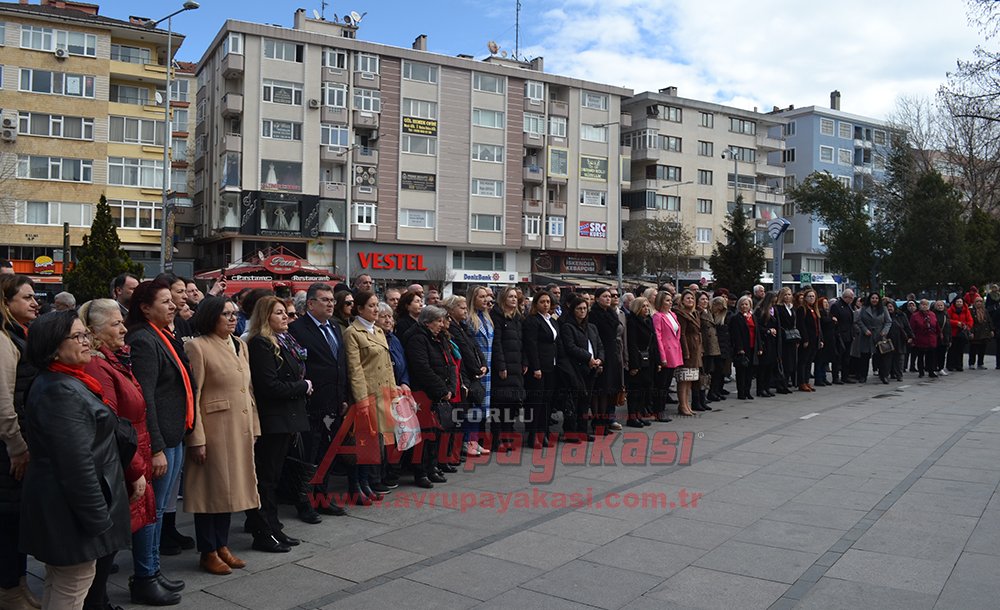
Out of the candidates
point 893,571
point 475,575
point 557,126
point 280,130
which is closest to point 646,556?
point 475,575

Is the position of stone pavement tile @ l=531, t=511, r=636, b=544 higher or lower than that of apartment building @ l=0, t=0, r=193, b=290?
lower

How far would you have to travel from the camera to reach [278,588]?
5160mm

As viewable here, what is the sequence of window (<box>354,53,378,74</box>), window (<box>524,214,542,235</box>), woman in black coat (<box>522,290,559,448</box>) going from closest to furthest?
woman in black coat (<box>522,290,559,448</box>)
window (<box>354,53,378,74</box>)
window (<box>524,214,542,235</box>)

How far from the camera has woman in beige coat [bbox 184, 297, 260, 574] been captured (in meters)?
5.46

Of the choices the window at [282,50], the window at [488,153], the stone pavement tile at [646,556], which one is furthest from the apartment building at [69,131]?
the stone pavement tile at [646,556]

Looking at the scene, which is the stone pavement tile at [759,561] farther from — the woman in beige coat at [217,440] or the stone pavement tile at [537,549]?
the woman in beige coat at [217,440]

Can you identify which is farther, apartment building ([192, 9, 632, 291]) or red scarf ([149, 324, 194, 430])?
apartment building ([192, 9, 632, 291])

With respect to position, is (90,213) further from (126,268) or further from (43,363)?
(43,363)

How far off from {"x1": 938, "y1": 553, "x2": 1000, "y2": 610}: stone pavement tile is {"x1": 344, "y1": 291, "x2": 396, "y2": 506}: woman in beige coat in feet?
15.0

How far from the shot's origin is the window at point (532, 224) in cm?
5638

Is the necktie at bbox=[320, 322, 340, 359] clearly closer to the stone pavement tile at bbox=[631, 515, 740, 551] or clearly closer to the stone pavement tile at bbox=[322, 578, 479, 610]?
the stone pavement tile at bbox=[322, 578, 479, 610]

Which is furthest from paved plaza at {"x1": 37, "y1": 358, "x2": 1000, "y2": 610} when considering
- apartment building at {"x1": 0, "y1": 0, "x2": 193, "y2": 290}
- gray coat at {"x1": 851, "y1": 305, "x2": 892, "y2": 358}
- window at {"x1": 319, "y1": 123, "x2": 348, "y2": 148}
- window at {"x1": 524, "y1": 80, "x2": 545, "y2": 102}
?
window at {"x1": 524, "y1": 80, "x2": 545, "y2": 102}

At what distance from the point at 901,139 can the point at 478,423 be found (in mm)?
37400

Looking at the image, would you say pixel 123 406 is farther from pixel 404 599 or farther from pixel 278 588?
pixel 404 599
